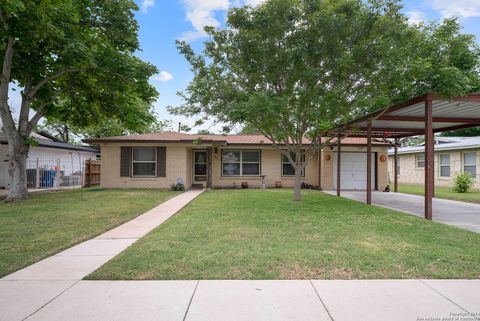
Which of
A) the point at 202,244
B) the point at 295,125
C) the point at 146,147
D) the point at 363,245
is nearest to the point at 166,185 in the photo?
the point at 146,147

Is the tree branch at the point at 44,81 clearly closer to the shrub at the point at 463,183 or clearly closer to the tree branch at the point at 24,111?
the tree branch at the point at 24,111

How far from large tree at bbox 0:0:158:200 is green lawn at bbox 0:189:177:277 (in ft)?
10.6

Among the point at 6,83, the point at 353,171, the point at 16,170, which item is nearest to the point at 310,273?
the point at 16,170

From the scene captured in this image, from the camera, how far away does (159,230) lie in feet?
22.1

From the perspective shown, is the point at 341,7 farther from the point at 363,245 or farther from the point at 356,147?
the point at 356,147

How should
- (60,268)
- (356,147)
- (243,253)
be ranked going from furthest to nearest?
1. (356,147)
2. (243,253)
3. (60,268)

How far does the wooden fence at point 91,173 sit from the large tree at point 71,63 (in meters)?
6.13

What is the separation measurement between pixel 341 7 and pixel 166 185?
12108 mm

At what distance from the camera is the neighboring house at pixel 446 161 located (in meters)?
18.4

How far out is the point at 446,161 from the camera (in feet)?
Result: 68.2

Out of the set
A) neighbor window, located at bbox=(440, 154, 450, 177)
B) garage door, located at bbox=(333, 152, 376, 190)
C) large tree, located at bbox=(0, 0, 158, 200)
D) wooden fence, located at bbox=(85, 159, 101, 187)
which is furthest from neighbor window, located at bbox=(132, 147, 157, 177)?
neighbor window, located at bbox=(440, 154, 450, 177)

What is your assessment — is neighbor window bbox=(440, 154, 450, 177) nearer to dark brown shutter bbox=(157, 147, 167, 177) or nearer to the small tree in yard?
the small tree in yard

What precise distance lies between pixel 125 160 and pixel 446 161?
20.4 meters

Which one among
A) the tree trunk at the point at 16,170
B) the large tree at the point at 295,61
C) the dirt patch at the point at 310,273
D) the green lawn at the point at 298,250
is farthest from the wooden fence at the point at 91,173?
the dirt patch at the point at 310,273
